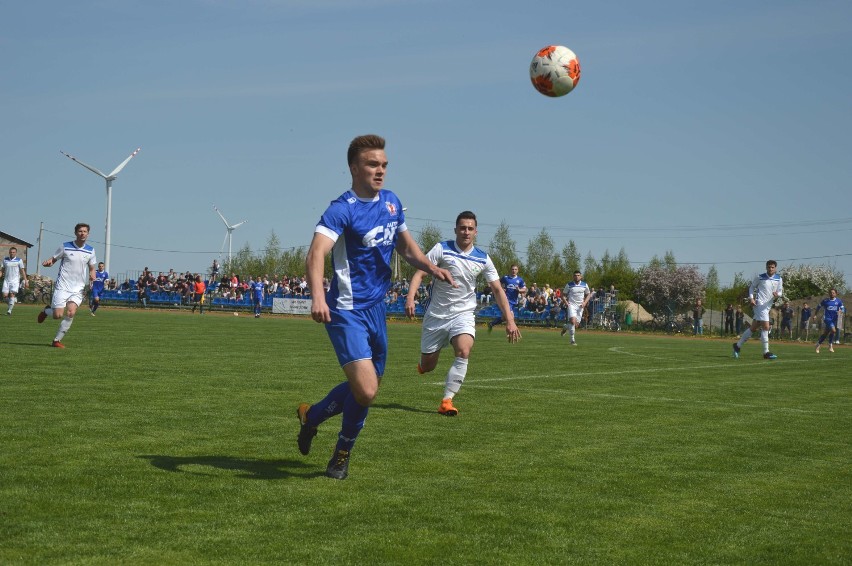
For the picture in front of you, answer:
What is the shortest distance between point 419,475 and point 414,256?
65.7 inches

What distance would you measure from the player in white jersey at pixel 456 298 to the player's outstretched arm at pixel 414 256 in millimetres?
3869

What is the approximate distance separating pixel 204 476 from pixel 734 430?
585 centimetres

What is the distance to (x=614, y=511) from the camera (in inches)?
235

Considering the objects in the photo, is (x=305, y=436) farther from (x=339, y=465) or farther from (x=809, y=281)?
(x=809, y=281)

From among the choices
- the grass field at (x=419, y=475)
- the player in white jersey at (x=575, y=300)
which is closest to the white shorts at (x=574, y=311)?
the player in white jersey at (x=575, y=300)

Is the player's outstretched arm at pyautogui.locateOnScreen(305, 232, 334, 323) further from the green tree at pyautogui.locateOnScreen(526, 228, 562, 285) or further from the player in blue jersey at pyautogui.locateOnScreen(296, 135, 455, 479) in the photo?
the green tree at pyautogui.locateOnScreen(526, 228, 562, 285)

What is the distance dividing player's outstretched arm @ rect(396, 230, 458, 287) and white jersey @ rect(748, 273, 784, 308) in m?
19.9

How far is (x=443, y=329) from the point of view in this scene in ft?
39.3

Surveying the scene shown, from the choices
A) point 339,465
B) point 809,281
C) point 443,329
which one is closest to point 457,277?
point 443,329

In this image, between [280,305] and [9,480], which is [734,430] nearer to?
[9,480]

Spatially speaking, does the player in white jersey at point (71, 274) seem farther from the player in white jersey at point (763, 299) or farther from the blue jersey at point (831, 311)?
the blue jersey at point (831, 311)

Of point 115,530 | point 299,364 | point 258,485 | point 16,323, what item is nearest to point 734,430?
point 258,485

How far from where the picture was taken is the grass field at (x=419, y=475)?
4984mm

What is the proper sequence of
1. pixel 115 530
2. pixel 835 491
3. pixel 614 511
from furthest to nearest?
pixel 835 491, pixel 614 511, pixel 115 530
